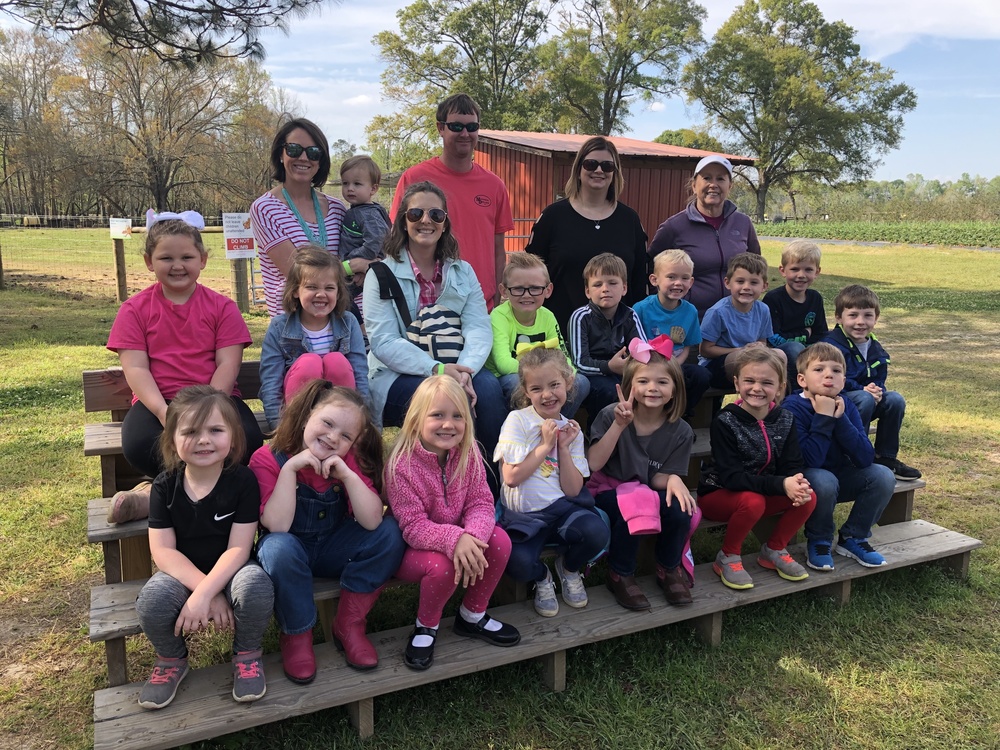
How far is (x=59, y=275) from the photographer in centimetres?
1478

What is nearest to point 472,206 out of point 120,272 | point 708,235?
point 708,235

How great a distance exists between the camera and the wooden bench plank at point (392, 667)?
2096 mm

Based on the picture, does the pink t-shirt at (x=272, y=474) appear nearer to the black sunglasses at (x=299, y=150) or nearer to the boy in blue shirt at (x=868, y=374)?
the black sunglasses at (x=299, y=150)

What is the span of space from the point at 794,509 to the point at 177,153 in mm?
34855

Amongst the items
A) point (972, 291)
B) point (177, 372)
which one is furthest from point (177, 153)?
point (177, 372)

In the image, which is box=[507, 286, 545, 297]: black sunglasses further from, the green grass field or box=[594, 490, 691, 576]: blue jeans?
the green grass field

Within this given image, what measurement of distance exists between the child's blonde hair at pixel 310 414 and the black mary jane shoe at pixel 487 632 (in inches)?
26.3

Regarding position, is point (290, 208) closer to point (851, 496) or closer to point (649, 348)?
point (649, 348)

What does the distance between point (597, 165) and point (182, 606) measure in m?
Answer: 3.00

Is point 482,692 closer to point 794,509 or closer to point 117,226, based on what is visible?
point 794,509

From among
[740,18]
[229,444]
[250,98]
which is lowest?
[229,444]

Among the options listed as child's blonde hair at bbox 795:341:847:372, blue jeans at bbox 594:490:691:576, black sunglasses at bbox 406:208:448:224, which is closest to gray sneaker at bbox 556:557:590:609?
blue jeans at bbox 594:490:691:576

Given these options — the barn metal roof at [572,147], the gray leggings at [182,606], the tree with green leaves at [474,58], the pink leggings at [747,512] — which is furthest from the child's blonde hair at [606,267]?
the tree with green leaves at [474,58]

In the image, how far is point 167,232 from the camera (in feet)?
9.39
